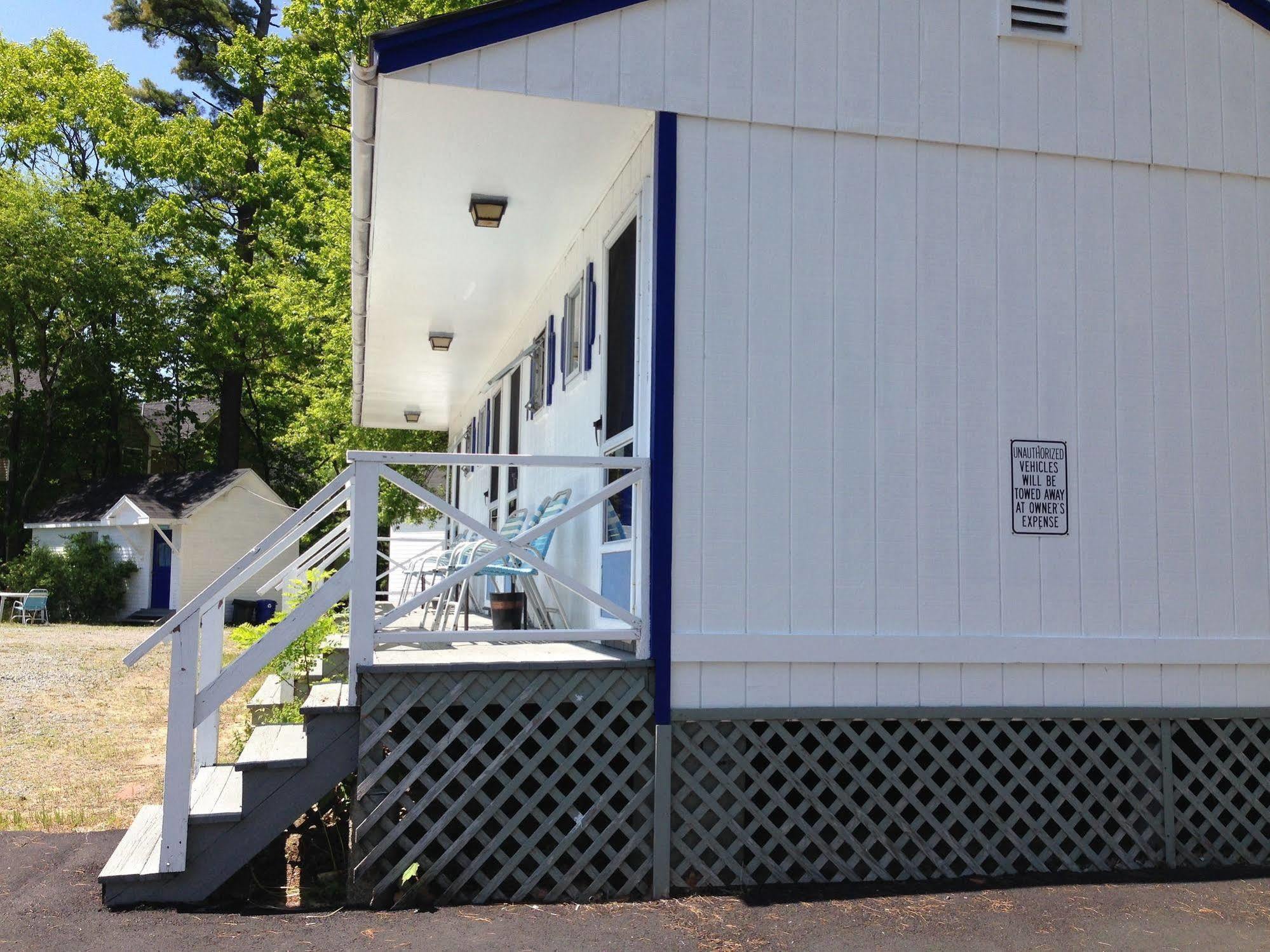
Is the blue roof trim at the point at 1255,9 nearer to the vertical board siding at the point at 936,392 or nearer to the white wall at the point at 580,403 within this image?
the vertical board siding at the point at 936,392

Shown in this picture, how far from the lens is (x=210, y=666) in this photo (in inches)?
248

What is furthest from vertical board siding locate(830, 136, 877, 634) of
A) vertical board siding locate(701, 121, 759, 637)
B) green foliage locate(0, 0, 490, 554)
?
green foliage locate(0, 0, 490, 554)

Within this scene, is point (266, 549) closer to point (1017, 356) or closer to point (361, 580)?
point (361, 580)

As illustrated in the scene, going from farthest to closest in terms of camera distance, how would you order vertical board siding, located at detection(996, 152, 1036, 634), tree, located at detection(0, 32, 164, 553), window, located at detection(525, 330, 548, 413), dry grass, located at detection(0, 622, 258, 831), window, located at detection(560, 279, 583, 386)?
tree, located at detection(0, 32, 164, 553)
window, located at detection(525, 330, 548, 413)
window, located at detection(560, 279, 583, 386)
dry grass, located at detection(0, 622, 258, 831)
vertical board siding, located at detection(996, 152, 1036, 634)

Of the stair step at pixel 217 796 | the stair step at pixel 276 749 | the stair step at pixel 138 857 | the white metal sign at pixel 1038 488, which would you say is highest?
the white metal sign at pixel 1038 488

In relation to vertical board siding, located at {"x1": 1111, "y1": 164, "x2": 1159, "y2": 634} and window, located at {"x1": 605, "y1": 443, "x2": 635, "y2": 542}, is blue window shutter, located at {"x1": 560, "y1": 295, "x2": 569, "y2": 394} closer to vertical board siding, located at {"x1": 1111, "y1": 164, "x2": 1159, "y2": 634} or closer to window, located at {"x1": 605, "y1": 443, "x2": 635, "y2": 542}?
window, located at {"x1": 605, "y1": 443, "x2": 635, "y2": 542}

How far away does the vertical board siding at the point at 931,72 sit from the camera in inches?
208

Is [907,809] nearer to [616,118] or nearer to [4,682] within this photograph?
[616,118]

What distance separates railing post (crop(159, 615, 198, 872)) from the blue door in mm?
22664

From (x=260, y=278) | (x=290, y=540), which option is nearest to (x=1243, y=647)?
(x=290, y=540)

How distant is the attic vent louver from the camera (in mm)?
5805

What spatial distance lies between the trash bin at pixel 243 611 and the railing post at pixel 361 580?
18.9 metres

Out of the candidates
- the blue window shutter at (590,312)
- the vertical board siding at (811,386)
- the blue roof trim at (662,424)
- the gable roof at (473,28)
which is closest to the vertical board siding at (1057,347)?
the vertical board siding at (811,386)

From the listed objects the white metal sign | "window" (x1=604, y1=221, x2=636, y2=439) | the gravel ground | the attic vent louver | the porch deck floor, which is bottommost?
the gravel ground
